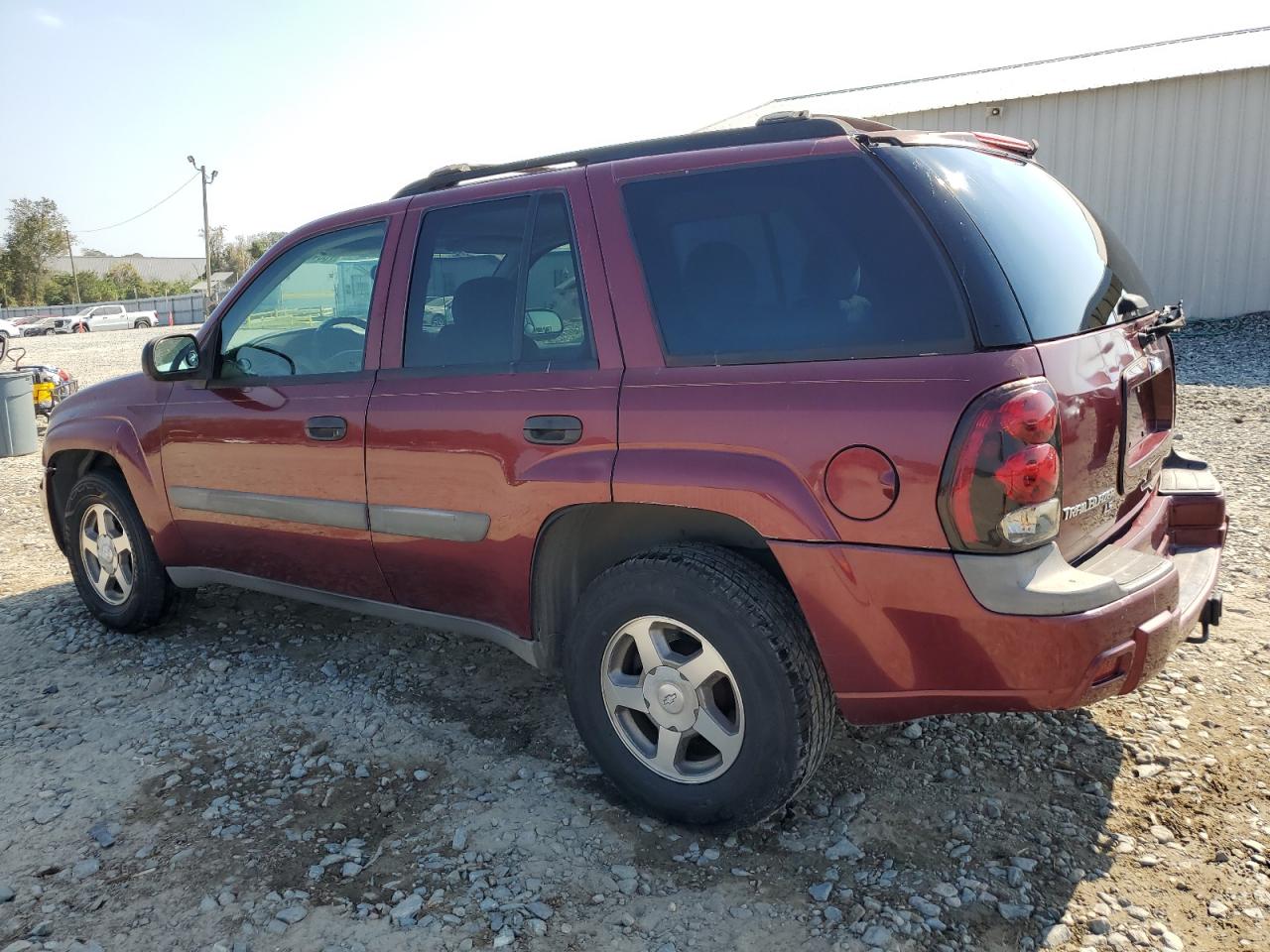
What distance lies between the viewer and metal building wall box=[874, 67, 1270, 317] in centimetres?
1327

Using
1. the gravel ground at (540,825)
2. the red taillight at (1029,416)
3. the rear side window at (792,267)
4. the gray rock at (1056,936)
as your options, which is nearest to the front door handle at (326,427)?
the gravel ground at (540,825)

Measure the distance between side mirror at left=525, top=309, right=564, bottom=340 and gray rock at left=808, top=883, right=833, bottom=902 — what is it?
1.76m

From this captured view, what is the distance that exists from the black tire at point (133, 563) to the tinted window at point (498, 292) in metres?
1.94

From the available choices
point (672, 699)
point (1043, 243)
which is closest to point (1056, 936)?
point (672, 699)

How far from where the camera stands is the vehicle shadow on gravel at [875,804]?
8.47ft

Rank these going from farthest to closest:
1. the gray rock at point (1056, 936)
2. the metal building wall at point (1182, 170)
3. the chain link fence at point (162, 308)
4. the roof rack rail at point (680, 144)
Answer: the chain link fence at point (162, 308) < the metal building wall at point (1182, 170) < the roof rack rail at point (680, 144) < the gray rock at point (1056, 936)

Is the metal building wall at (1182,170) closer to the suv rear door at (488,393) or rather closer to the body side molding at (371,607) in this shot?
the suv rear door at (488,393)

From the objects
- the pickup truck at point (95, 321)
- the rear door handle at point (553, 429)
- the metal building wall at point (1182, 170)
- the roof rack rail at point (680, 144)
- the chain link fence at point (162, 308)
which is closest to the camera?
the roof rack rail at point (680, 144)

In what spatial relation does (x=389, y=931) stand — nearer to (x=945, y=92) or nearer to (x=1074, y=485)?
(x=1074, y=485)

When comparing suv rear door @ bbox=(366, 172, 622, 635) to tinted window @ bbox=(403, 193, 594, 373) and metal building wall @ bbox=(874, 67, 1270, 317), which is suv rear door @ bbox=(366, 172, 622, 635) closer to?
tinted window @ bbox=(403, 193, 594, 373)

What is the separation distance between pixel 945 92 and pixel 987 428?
55.7 feet

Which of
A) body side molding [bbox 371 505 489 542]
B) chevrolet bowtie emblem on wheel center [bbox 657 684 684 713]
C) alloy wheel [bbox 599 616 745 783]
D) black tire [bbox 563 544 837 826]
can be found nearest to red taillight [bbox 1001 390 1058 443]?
black tire [bbox 563 544 837 826]

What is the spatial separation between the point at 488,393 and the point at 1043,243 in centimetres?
169

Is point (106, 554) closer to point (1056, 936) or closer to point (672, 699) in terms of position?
point (672, 699)
